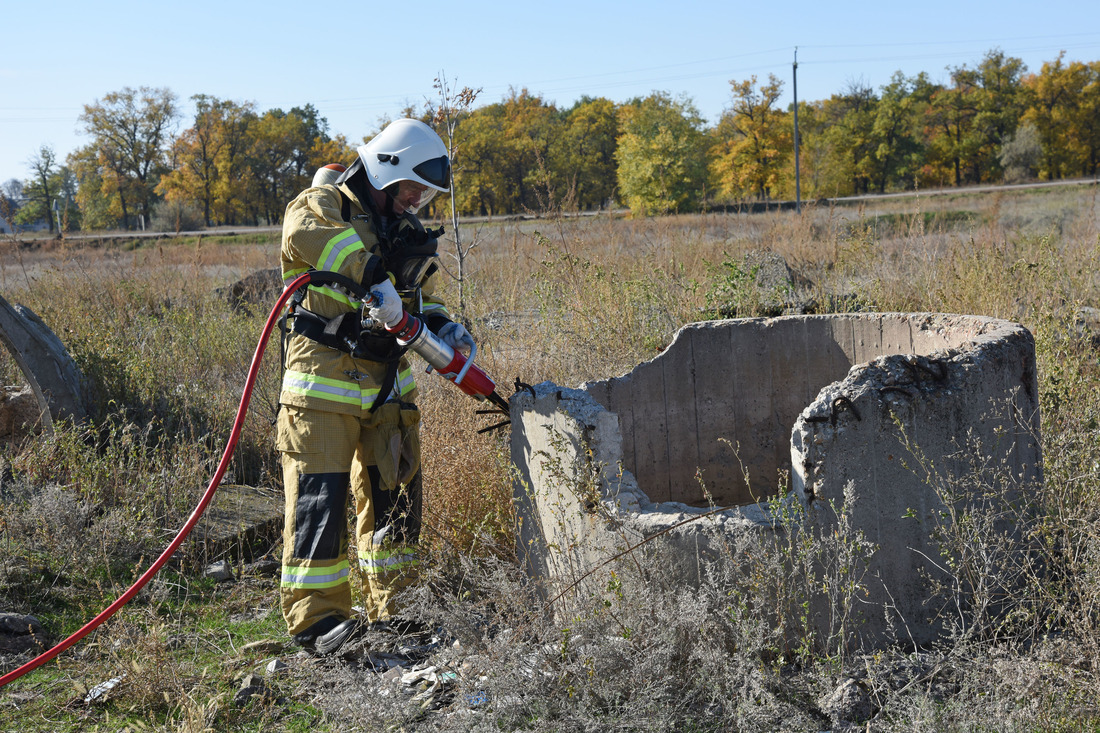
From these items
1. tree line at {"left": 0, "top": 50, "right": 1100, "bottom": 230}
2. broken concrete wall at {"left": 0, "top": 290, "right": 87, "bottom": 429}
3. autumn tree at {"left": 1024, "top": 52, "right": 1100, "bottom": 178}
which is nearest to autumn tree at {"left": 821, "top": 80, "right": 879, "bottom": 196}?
tree line at {"left": 0, "top": 50, "right": 1100, "bottom": 230}

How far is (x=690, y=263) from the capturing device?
24.6 ft

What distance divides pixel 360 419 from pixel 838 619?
1.99 m

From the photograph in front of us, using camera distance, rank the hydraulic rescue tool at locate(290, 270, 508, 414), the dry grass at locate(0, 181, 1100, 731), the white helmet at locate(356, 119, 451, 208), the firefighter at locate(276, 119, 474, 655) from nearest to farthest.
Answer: the dry grass at locate(0, 181, 1100, 731) < the hydraulic rescue tool at locate(290, 270, 508, 414) < the firefighter at locate(276, 119, 474, 655) < the white helmet at locate(356, 119, 451, 208)

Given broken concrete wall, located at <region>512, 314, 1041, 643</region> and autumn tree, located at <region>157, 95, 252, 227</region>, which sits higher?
autumn tree, located at <region>157, 95, 252, 227</region>

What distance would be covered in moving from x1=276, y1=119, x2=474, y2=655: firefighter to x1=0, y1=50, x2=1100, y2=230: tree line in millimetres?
28958

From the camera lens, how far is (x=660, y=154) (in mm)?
26078

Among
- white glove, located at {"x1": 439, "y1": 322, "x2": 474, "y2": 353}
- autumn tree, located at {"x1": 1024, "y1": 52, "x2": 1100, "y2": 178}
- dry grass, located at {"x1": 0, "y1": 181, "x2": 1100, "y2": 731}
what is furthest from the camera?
autumn tree, located at {"x1": 1024, "y1": 52, "x2": 1100, "y2": 178}

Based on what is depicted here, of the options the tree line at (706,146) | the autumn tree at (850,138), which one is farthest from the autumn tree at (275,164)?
the autumn tree at (850,138)

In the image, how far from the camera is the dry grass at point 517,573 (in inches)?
97.7

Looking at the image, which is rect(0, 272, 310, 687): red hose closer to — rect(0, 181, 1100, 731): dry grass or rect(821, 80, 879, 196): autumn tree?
rect(0, 181, 1100, 731): dry grass

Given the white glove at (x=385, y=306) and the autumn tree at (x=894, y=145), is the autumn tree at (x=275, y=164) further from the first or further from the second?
the white glove at (x=385, y=306)

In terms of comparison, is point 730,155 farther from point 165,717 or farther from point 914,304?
point 165,717

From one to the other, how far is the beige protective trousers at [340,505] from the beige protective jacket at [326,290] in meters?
0.08

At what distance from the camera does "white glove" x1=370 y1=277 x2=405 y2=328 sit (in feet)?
9.75
